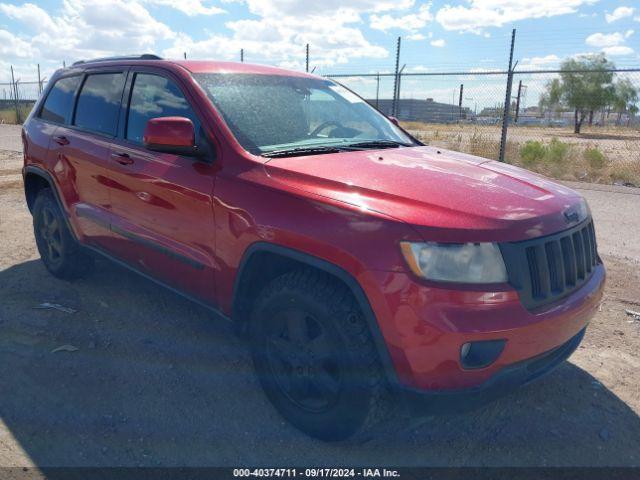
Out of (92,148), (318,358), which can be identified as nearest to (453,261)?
(318,358)

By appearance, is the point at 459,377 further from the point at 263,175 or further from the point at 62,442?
the point at 62,442

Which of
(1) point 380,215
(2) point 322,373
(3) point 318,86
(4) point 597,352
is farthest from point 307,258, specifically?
(4) point 597,352

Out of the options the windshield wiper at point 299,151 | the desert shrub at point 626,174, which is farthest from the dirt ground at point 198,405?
the desert shrub at point 626,174

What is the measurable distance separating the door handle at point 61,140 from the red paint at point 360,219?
69cm

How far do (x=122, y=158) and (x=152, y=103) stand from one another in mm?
413

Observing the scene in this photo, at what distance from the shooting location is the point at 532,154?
1240cm

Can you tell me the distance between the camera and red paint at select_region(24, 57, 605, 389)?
2.14 m

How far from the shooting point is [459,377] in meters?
2.16

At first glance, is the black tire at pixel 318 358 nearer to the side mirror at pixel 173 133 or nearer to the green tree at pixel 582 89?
the side mirror at pixel 173 133

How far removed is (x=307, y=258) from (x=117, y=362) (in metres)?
1.69

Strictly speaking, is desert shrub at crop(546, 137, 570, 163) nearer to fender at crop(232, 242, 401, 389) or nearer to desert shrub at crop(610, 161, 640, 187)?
desert shrub at crop(610, 161, 640, 187)

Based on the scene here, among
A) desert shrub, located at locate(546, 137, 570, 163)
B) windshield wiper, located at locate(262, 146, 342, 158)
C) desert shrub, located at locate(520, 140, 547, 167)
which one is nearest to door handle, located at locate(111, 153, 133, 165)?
windshield wiper, located at locate(262, 146, 342, 158)

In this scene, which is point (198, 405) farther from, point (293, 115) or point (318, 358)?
point (293, 115)

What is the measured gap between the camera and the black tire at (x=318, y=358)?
232 cm
